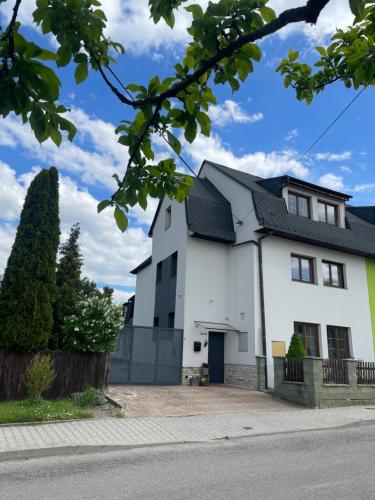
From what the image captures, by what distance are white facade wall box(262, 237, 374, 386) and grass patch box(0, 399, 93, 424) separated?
826cm

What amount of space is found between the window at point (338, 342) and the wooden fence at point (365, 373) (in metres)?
3.16

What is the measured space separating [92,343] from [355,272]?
13.4 m

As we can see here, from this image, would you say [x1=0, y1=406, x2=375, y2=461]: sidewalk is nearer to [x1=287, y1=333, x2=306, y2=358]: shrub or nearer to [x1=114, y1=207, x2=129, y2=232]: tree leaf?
[x1=287, y1=333, x2=306, y2=358]: shrub

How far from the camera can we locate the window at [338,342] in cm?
1759

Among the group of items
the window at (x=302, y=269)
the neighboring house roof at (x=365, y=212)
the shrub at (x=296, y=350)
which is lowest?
the shrub at (x=296, y=350)

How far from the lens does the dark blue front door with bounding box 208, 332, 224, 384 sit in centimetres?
1667

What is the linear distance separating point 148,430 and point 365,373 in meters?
9.15

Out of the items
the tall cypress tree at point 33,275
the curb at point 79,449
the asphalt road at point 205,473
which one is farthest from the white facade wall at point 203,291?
the asphalt road at point 205,473

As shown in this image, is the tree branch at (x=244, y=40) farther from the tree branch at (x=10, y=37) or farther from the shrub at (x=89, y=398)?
the shrub at (x=89, y=398)

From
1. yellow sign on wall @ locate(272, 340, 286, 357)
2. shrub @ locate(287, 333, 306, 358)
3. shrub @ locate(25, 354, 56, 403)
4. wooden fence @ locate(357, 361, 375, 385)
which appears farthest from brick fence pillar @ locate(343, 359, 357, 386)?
shrub @ locate(25, 354, 56, 403)

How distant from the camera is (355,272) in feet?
63.0

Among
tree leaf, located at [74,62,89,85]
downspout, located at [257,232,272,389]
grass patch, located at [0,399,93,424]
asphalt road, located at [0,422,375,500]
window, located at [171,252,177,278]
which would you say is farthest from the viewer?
window, located at [171,252,177,278]

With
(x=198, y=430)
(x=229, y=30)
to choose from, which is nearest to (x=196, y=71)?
(x=229, y=30)

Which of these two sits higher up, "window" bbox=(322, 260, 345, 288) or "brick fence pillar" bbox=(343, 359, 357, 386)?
"window" bbox=(322, 260, 345, 288)
